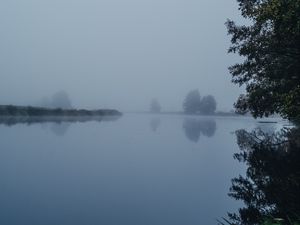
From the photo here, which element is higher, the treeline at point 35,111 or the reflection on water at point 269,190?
the treeline at point 35,111

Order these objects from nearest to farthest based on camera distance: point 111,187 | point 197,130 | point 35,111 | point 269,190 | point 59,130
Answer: point 269,190 → point 111,187 → point 59,130 → point 197,130 → point 35,111

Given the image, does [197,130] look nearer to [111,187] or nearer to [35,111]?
[35,111]

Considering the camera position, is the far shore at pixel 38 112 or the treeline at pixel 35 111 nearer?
the treeline at pixel 35 111

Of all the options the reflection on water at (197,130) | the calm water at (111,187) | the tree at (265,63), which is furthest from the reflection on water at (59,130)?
the tree at (265,63)

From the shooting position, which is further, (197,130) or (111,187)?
(197,130)

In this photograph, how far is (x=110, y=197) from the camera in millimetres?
19203

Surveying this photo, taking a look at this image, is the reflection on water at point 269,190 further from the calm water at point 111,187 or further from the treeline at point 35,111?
the treeline at point 35,111

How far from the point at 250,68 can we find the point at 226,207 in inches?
788

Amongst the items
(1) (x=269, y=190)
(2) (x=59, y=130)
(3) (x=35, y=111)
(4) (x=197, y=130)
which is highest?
(3) (x=35, y=111)

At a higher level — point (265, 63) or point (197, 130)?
point (265, 63)

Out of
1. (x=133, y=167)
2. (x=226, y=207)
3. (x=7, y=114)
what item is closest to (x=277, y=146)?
(x=133, y=167)

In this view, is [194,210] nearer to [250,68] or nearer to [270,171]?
[270,171]

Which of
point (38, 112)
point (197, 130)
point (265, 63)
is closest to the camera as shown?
point (265, 63)

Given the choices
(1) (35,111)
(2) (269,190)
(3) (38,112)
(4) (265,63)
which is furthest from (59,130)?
(3) (38,112)
